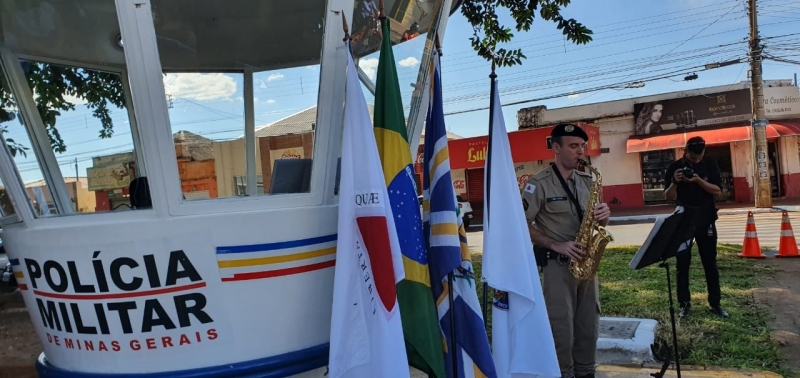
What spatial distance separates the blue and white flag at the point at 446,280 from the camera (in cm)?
287

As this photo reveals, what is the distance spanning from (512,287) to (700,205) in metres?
3.97

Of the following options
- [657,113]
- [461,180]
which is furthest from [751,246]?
[461,180]

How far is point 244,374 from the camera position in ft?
8.72

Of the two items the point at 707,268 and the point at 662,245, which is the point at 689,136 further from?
the point at 662,245

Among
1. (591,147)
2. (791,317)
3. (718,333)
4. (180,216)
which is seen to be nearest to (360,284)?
(180,216)

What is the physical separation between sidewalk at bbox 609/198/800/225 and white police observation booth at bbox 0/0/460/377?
686 inches

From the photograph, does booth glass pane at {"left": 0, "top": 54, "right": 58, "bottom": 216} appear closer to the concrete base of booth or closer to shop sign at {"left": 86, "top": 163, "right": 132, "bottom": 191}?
shop sign at {"left": 86, "top": 163, "right": 132, "bottom": 191}

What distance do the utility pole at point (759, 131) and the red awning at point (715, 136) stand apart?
150 centimetres

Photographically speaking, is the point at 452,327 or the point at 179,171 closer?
the point at 179,171

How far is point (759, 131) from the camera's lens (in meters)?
18.9

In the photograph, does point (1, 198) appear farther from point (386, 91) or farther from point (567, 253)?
point (567, 253)

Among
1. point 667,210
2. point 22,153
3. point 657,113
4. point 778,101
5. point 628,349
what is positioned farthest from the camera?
point 657,113

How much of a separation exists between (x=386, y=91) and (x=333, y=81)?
0.99ft

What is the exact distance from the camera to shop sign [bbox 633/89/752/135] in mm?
22531
